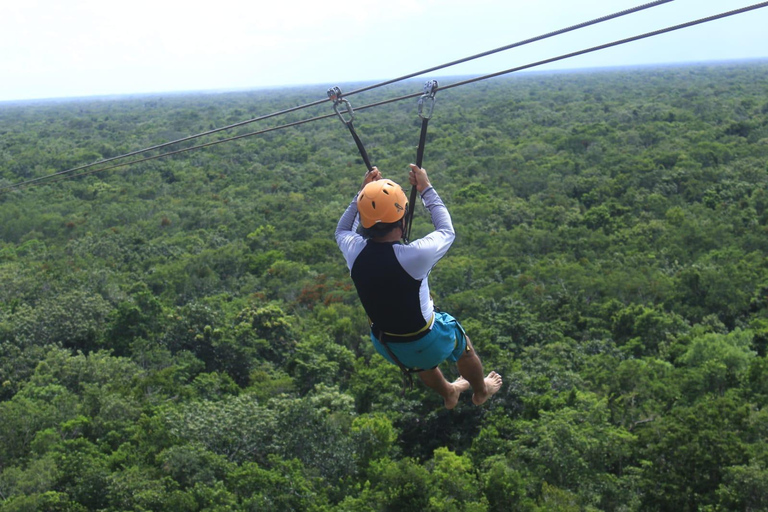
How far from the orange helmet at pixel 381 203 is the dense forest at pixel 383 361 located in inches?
375

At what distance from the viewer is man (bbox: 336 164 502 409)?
3.85 m

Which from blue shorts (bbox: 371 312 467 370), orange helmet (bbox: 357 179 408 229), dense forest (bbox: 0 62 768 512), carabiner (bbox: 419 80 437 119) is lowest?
dense forest (bbox: 0 62 768 512)

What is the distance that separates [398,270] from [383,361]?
1540cm

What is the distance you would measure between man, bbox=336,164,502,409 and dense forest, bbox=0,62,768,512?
345 inches

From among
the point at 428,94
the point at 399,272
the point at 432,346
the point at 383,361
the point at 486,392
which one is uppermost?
the point at 428,94

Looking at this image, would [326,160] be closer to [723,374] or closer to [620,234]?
[620,234]

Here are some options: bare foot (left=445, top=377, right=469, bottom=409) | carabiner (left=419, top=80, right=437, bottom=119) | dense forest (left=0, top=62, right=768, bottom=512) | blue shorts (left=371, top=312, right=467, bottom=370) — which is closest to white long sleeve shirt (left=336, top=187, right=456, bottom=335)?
blue shorts (left=371, top=312, right=467, bottom=370)

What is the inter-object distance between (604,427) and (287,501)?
22.8 feet

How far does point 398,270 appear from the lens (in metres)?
3.87

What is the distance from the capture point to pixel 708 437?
12664mm

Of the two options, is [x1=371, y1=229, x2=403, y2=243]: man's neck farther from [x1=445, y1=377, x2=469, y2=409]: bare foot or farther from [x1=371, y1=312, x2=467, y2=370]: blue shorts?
[x1=445, y1=377, x2=469, y2=409]: bare foot

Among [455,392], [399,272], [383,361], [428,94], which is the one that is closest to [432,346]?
[399,272]

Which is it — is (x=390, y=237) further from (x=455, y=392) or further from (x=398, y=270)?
(x=455, y=392)

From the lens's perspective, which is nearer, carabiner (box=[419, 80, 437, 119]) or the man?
the man
